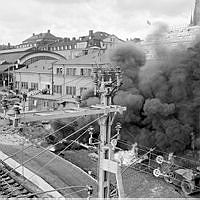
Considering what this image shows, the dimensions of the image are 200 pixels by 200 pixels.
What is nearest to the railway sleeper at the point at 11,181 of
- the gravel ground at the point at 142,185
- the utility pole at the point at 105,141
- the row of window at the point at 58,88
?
the gravel ground at the point at 142,185

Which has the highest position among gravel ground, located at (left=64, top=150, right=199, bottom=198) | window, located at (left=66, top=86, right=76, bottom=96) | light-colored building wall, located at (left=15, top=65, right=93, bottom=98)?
light-colored building wall, located at (left=15, top=65, right=93, bottom=98)

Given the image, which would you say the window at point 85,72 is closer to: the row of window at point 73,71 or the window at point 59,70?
the row of window at point 73,71

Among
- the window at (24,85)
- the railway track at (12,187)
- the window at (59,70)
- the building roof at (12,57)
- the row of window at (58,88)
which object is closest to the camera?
the railway track at (12,187)

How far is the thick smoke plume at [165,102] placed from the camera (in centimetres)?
1238

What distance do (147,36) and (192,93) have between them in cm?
522

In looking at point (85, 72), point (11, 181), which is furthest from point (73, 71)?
point (11, 181)

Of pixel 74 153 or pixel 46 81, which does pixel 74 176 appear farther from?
pixel 46 81

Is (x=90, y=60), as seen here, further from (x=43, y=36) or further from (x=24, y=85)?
(x=43, y=36)

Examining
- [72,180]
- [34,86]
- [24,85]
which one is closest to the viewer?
[72,180]

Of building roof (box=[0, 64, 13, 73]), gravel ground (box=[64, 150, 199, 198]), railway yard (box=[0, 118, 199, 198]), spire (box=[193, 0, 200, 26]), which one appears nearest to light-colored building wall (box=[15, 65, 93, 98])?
building roof (box=[0, 64, 13, 73])

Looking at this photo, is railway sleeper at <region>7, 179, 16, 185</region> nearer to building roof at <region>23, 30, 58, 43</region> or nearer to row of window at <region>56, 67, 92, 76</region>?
row of window at <region>56, 67, 92, 76</region>

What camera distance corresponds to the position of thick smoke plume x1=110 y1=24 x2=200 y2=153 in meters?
12.4

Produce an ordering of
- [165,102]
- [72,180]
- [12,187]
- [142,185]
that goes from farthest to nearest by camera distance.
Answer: [165,102], [142,185], [72,180], [12,187]

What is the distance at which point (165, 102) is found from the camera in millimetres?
13070
